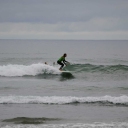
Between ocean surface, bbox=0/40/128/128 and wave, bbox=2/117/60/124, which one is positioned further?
ocean surface, bbox=0/40/128/128

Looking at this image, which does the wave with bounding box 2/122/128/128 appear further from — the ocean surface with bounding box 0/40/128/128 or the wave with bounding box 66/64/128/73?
the wave with bounding box 66/64/128/73

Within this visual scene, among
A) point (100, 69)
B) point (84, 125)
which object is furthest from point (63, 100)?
point (100, 69)

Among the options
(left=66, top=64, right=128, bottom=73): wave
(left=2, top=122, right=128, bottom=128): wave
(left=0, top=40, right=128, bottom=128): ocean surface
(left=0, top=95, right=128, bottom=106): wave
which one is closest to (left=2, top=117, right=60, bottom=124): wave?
(left=0, top=40, right=128, bottom=128): ocean surface

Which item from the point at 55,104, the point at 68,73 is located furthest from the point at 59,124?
the point at 68,73

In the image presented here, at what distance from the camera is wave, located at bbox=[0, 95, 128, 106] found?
46.8 ft

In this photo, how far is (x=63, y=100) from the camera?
47.6ft

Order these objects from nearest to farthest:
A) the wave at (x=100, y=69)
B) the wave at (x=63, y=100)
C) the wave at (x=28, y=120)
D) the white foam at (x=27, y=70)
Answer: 1. the wave at (x=28, y=120)
2. the wave at (x=63, y=100)
3. the white foam at (x=27, y=70)
4. the wave at (x=100, y=69)

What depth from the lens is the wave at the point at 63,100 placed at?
14250 millimetres

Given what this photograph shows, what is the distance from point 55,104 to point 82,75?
34.2ft

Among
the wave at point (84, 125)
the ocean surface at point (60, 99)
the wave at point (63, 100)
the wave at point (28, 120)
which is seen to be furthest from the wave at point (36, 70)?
the wave at point (84, 125)

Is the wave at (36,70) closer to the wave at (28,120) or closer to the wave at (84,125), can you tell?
the wave at (28,120)

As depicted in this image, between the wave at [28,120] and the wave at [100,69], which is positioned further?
the wave at [100,69]

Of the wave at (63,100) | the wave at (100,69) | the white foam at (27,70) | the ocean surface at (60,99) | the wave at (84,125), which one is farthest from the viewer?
the wave at (100,69)

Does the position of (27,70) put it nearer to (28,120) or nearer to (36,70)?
(36,70)
